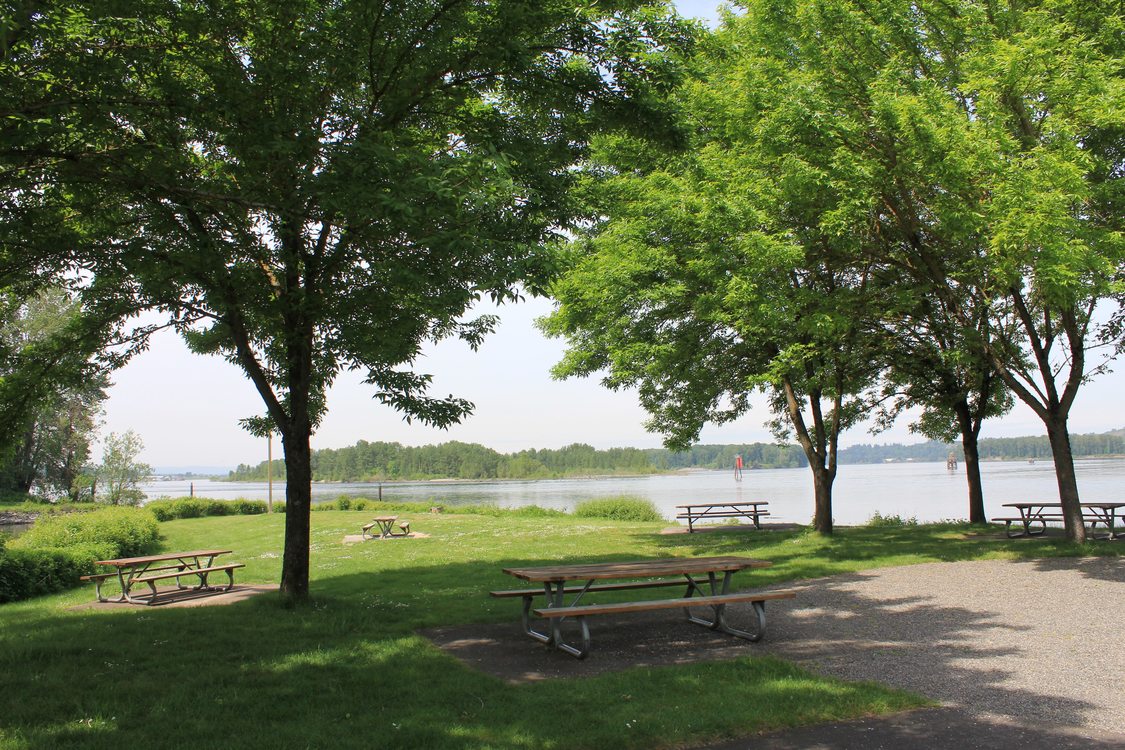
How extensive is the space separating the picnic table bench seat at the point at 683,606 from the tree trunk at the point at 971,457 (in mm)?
13907

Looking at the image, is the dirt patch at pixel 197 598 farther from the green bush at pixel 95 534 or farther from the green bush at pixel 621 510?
the green bush at pixel 621 510

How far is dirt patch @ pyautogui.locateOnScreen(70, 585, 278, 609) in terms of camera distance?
9688 millimetres

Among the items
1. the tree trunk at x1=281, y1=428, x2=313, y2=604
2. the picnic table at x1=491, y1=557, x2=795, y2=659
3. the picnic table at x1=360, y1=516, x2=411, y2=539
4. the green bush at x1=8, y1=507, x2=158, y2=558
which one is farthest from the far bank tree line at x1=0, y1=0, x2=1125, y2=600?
the green bush at x1=8, y1=507, x2=158, y2=558

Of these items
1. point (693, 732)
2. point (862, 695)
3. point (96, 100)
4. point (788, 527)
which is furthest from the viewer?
point (788, 527)

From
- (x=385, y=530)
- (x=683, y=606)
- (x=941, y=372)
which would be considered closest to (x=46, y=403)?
(x=683, y=606)

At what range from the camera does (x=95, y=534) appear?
52.9 feet

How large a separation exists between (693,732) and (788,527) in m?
15.4

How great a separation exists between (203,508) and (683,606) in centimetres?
2994

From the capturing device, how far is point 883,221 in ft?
47.8

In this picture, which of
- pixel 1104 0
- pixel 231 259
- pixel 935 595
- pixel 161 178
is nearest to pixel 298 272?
pixel 231 259

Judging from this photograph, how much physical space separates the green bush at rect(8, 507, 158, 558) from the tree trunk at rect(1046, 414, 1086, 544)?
1807 cm

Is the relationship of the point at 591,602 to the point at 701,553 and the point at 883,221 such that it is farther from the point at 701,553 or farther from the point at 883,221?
the point at 883,221

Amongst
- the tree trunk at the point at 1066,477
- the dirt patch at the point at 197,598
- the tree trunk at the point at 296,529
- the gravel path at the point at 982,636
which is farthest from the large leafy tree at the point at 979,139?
the dirt patch at the point at 197,598

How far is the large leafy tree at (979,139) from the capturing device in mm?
10398
